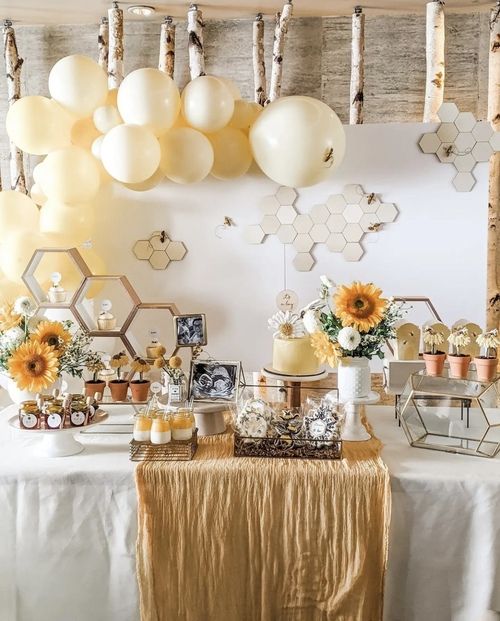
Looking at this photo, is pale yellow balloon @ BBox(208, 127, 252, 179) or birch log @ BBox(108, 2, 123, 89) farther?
birch log @ BBox(108, 2, 123, 89)

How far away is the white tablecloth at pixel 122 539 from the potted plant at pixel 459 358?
18.4 inches

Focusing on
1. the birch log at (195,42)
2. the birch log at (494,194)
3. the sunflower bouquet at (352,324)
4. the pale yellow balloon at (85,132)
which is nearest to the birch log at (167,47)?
the birch log at (195,42)

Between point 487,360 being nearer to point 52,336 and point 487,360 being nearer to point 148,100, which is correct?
point 52,336

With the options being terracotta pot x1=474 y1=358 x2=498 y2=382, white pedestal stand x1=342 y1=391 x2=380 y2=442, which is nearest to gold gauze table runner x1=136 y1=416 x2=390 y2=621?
white pedestal stand x1=342 y1=391 x2=380 y2=442

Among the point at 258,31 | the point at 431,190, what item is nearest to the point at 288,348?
the point at 431,190

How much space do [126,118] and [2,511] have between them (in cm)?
198

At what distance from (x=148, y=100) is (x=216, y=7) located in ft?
5.04

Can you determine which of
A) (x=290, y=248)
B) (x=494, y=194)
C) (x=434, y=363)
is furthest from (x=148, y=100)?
(x=494, y=194)

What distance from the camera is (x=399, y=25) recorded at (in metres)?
4.50

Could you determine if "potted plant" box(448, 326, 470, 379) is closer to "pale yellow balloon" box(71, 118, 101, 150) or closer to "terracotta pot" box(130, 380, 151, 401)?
"terracotta pot" box(130, 380, 151, 401)

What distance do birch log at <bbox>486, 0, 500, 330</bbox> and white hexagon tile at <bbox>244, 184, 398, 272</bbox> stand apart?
3.42 feet

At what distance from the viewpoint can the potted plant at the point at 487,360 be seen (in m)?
2.30

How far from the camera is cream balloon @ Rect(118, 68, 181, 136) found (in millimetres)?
3084

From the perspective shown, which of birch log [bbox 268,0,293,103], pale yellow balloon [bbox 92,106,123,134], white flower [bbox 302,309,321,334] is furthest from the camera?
birch log [bbox 268,0,293,103]
